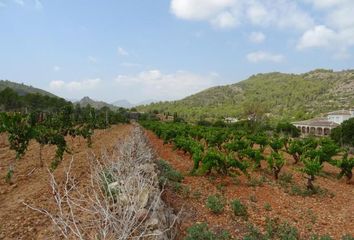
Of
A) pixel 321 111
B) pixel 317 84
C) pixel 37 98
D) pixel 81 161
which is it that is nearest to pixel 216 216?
pixel 81 161

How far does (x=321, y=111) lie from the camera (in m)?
87.7

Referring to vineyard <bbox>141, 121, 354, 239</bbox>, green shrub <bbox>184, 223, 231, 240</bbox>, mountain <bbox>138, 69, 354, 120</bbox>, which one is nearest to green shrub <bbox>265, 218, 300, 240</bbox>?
vineyard <bbox>141, 121, 354, 239</bbox>

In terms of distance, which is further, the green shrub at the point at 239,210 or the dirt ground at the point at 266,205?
the green shrub at the point at 239,210

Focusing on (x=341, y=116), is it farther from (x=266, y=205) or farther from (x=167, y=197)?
(x=167, y=197)

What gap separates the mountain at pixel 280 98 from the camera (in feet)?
293

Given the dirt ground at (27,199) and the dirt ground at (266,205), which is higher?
the dirt ground at (27,199)

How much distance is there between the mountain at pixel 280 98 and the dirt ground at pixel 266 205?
194 feet

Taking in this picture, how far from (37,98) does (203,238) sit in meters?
56.6

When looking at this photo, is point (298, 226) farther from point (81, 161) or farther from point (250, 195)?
point (81, 161)

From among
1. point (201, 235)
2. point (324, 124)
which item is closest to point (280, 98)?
point (324, 124)

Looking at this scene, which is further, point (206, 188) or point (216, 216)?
point (206, 188)

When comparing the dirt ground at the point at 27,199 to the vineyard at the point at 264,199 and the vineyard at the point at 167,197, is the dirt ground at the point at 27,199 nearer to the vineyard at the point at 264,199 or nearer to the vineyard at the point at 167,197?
the vineyard at the point at 167,197

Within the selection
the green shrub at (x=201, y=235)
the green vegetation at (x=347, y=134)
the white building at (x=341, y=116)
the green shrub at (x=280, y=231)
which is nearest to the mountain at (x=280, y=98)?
the white building at (x=341, y=116)

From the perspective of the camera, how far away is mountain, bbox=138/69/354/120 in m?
89.3
